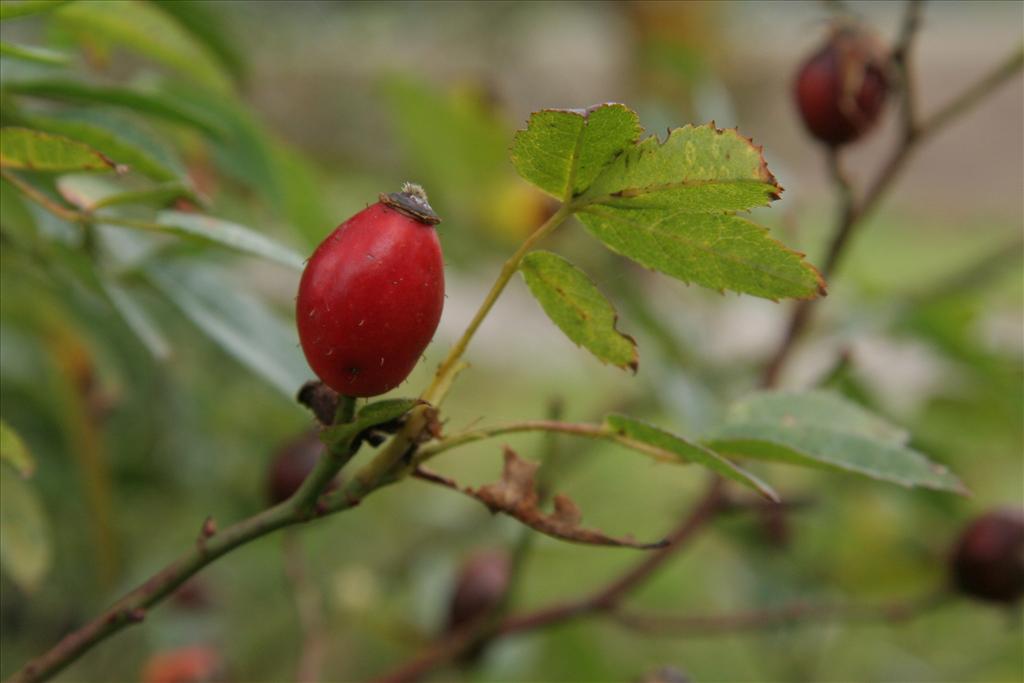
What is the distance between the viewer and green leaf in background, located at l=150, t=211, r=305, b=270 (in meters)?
0.48

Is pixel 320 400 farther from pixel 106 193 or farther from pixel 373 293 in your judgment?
pixel 106 193

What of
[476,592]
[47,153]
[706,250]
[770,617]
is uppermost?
[706,250]

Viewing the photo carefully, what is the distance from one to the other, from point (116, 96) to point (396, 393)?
95cm

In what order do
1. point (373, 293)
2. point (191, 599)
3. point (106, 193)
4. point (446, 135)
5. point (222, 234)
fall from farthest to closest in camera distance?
point (446, 135) < point (191, 599) < point (106, 193) < point (222, 234) < point (373, 293)

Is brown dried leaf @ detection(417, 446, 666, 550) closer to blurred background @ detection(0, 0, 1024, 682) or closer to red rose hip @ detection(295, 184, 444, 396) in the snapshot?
red rose hip @ detection(295, 184, 444, 396)

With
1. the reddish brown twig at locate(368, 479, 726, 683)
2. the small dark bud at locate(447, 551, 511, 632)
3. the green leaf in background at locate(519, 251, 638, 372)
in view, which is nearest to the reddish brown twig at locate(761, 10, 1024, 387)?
the reddish brown twig at locate(368, 479, 726, 683)

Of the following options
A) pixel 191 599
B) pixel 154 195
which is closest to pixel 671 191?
pixel 154 195

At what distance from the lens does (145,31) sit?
651mm

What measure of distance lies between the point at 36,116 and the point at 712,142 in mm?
355

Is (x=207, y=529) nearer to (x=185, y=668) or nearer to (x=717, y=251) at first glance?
(x=717, y=251)

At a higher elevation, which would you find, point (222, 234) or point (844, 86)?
point (844, 86)

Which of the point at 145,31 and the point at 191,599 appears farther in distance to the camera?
the point at 191,599

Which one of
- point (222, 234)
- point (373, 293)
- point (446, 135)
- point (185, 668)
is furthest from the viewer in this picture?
point (446, 135)

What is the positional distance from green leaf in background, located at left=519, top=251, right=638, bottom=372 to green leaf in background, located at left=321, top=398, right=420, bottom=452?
0.07m
